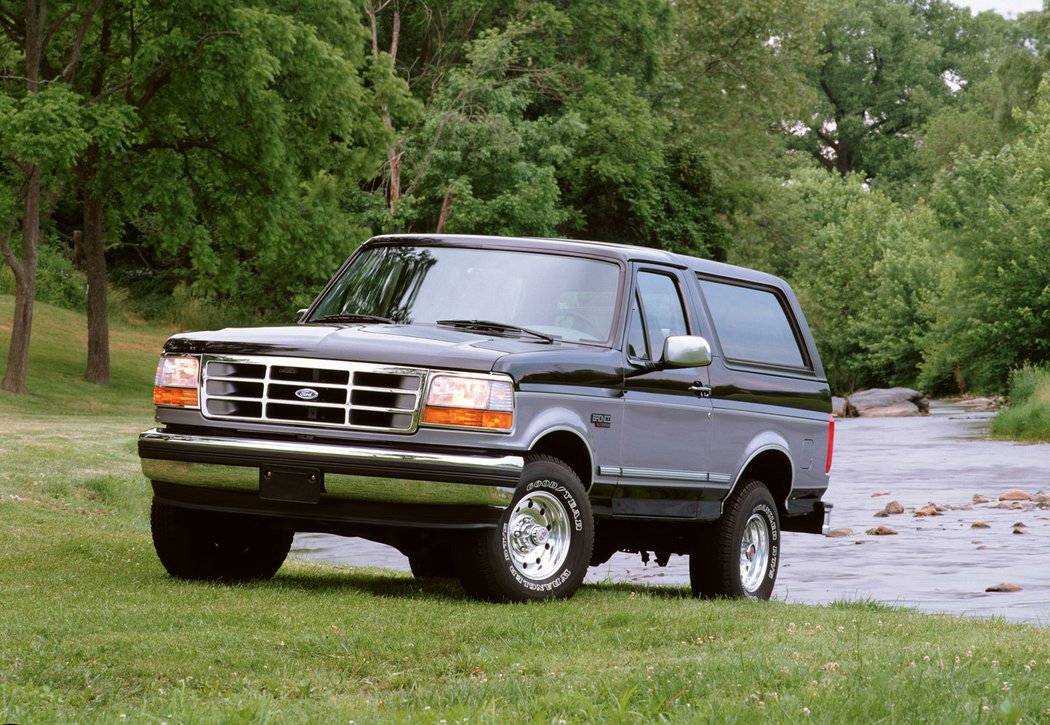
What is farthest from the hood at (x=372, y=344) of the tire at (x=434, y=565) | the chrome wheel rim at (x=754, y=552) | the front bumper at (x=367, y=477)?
the chrome wheel rim at (x=754, y=552)

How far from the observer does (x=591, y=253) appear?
973 cm

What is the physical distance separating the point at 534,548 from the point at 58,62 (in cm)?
3373

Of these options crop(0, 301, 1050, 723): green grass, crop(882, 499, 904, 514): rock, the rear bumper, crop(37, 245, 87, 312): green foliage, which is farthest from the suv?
crop(37, 245, 87, 312): green foliage

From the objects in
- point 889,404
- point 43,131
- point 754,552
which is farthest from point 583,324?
point 889,404

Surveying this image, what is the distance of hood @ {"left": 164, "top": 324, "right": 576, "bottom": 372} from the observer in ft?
27.8

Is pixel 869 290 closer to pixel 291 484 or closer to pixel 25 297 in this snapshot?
pixel 25 297

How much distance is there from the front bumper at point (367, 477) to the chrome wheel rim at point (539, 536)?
359mm

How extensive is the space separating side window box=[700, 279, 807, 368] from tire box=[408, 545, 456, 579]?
2202 mm

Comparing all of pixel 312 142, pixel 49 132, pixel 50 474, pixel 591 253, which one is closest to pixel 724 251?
pixel 312 142

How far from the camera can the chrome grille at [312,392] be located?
8.49 m

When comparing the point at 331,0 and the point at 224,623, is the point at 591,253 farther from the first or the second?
the point at 331,0

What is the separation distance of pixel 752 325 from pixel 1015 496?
13066mm

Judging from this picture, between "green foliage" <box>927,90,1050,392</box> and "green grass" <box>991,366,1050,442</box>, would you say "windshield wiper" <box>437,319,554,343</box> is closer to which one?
"green grass" <box>991,366,1050,442</box>

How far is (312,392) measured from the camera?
28.4 feet
